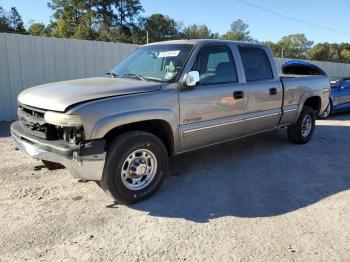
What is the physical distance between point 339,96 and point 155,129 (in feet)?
29.7

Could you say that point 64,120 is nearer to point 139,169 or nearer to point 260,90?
point 139,169

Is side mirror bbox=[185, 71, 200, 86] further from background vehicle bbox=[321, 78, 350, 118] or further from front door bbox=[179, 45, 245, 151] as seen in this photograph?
background vehicle bbox=[321, 78, 350, 118]

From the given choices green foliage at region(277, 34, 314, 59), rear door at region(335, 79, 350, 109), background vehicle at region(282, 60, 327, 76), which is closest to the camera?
background vehicle at region(282, 60, 327, 76)

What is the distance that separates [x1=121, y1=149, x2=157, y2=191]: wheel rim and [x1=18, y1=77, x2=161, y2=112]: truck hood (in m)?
0.75

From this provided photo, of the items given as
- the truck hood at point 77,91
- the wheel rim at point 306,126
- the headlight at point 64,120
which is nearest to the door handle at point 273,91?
the wheel rim at point 306,126

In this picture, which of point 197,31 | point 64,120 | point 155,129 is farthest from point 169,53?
point 197,31

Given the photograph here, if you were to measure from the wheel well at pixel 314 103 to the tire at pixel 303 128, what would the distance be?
21 centimetres

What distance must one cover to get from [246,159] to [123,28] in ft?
195

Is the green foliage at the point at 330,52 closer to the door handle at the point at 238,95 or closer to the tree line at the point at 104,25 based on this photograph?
the tree line at the point at 104,25

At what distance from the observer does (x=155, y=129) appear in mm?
4621

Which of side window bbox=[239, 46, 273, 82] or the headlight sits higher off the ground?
side window bbox=[239, 46, 273, 82]

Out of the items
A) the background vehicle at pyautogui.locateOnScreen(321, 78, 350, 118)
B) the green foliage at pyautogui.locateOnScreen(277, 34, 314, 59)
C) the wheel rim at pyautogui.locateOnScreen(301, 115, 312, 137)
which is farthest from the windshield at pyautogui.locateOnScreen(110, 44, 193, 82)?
the green foliage at pyautogui.locateOnScreen(277, 34, 314, 59)

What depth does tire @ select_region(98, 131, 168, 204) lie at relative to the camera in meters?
3.97

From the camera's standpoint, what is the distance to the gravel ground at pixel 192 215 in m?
3.29
